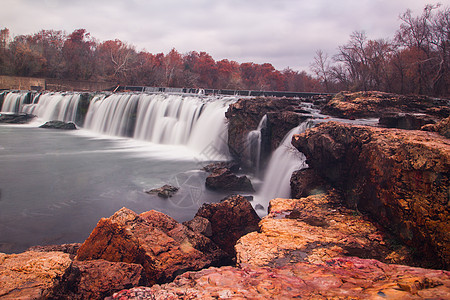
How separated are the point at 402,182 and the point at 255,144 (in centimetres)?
827

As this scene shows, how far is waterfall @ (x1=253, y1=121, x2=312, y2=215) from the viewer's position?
27.1 ft

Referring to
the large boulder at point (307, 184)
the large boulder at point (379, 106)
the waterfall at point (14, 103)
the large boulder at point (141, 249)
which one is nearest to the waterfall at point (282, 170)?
the large boulder at point (307, 184)

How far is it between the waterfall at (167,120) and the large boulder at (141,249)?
372 inches

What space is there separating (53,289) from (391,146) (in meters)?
4.62

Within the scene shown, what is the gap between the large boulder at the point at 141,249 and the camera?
12.3 ft

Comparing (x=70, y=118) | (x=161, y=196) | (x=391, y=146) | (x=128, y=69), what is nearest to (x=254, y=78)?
(x=128, y=69)

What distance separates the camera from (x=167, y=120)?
58.7 feet

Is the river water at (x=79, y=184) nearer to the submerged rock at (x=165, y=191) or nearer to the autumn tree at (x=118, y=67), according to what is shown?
the submerged rock at (x=165, y=191)

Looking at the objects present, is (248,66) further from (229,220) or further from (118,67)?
(229,220)

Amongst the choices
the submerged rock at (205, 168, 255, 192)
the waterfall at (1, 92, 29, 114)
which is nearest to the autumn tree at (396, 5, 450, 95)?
the submerged rock at (205, 168, 255, 192)

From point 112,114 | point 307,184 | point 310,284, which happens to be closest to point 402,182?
point 310,284

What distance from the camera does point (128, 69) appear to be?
4341 centimetres

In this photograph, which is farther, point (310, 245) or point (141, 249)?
point (141, 249)

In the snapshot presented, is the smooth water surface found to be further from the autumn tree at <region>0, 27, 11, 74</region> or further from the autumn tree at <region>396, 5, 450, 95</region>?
the autumn tree at <region>0, 27, 11, 74</region>
